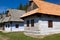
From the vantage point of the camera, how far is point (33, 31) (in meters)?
23.9

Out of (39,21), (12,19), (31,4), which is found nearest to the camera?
(39,21)

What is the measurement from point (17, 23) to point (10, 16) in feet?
10.2

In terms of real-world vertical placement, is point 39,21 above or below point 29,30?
above

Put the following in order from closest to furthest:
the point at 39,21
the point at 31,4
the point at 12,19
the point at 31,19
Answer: the point at 39,21, the point at 31,19, the point at 31,4, the point at 12,19

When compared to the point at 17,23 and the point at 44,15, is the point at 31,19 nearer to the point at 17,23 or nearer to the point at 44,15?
the point at 44,15

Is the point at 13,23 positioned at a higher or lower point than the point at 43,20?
lower

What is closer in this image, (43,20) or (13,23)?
(43,20)

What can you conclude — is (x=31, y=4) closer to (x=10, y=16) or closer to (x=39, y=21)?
(x=39, y=21)

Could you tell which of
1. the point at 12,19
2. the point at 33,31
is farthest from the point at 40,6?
the point at 12,19

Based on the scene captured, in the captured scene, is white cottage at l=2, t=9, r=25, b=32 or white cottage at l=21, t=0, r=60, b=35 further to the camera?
white cottage at l=2, t=9, r=25, b=32

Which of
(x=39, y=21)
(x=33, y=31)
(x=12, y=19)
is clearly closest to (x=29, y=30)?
(x=33, y=31)

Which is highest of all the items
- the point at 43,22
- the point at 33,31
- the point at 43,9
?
the point at 43,9

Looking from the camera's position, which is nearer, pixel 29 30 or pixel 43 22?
pixel 43 22

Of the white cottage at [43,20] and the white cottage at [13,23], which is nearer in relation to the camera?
the white cottage at [43,20]
